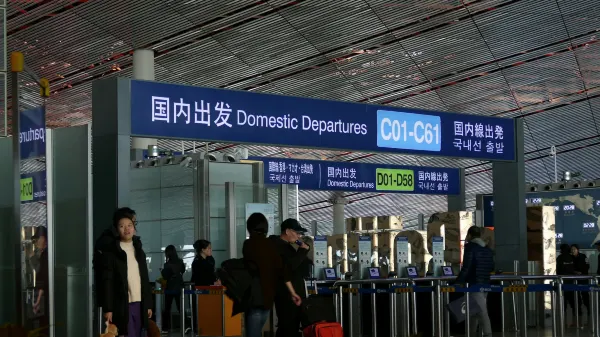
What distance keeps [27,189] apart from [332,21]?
18.1m

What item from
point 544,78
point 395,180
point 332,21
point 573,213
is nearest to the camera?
point 573,213

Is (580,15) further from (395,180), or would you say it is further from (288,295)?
(288,295)

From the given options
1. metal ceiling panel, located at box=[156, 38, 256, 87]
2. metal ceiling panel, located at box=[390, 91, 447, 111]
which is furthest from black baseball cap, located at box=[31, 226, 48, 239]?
metal ceiling panel, located at box=[390, 91, 447, 111]

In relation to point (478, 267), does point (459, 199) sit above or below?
above

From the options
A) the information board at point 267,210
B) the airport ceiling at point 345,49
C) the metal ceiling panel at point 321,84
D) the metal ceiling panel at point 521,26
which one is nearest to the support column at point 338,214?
the airport ceiling at point 345,49

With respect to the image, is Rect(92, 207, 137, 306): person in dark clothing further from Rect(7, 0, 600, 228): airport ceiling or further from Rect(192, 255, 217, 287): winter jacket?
Rect(7, 0, 600, 228): airport ceiling

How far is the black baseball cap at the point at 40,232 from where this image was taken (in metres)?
12.1

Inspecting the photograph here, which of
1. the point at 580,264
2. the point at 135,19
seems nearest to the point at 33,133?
the point at 580,264

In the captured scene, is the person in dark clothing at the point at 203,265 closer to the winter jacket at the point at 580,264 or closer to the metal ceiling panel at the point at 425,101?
the winter jacket at the point at 580,264

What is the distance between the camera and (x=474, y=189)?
48125mm

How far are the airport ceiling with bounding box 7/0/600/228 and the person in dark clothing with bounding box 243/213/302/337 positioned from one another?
Answer: 58.9 feet

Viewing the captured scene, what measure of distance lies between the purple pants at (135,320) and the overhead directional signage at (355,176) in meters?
16.2

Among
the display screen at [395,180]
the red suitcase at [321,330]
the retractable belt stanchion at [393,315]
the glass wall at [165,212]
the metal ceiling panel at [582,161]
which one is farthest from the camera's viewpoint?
the metal ceiling panel at [582,161]

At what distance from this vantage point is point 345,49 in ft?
106
